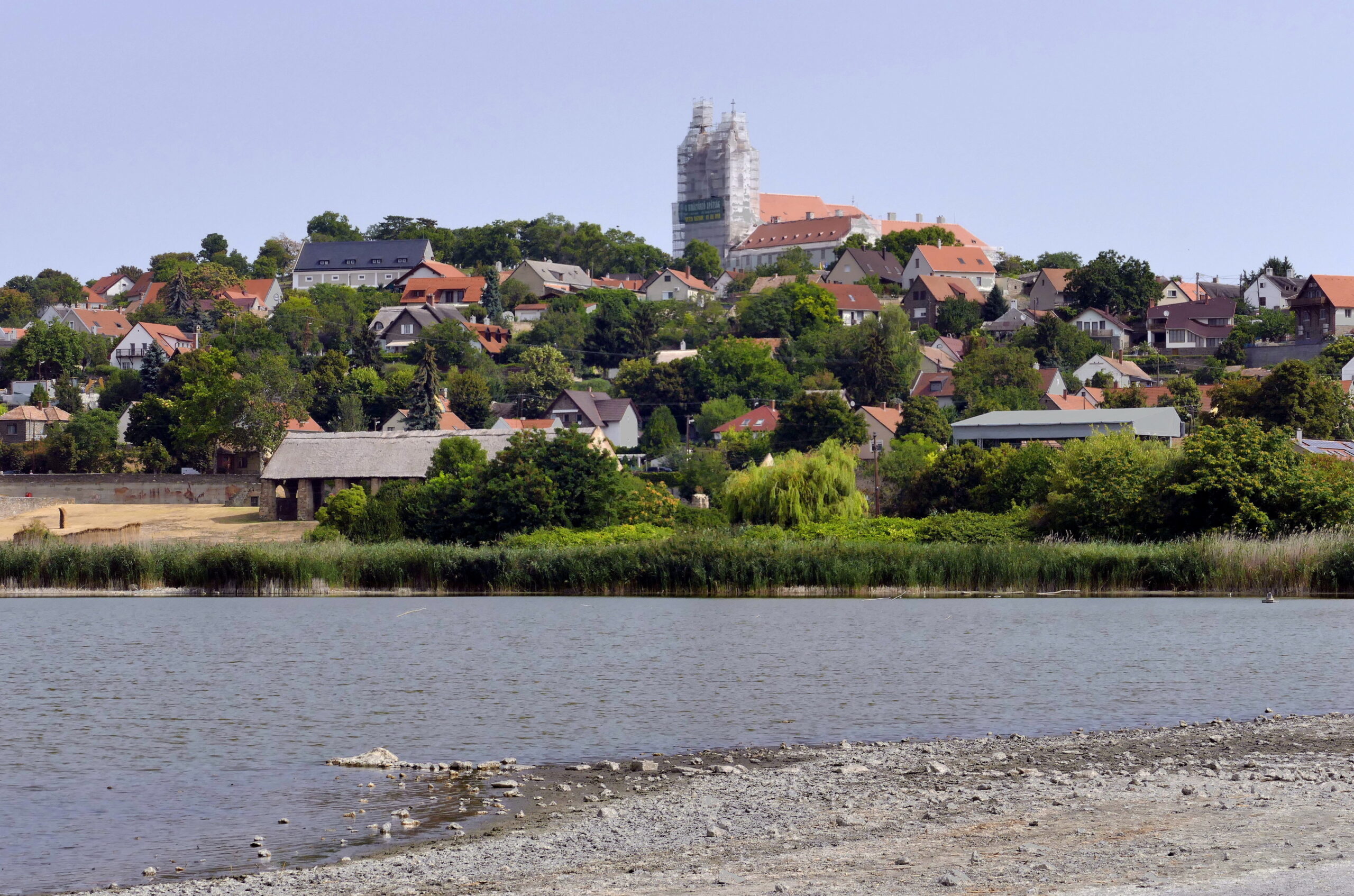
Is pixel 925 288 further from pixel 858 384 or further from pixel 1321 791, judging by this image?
pixel 1321 791

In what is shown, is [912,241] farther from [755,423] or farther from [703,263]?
[755,423]

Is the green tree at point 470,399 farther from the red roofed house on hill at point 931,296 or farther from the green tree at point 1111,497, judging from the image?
the green tree at point 1111,497

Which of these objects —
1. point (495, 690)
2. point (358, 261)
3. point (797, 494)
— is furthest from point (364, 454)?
point (358, 261)

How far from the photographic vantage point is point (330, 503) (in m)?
60.2

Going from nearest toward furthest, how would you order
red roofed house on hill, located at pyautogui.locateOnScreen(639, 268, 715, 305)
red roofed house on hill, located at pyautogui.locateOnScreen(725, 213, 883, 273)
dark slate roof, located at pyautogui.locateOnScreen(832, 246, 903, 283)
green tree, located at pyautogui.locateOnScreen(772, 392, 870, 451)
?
green tree, located at pyautogui.locateOnScreen(772, 392, 870, 451)
dark slate roof, located at pyautogui.locateOnScreen(832, 246, 903, 283)
red roofed house on hill, located at pyautogui.locateOnScreen(639, 268, 715, 305)
red roofed house on hill, located at pyautogui.locateOnScreen(725, 213, 883, 273)

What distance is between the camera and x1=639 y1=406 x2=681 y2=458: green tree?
10275cm

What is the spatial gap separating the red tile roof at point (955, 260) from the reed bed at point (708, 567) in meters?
104

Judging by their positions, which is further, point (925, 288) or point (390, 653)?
point (925, 288)

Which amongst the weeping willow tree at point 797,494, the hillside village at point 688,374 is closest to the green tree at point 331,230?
the hillside village at point 688,374

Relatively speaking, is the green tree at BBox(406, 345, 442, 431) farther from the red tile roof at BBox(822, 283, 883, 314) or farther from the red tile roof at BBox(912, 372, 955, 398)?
the red tile roof at BBox(822, 283, 883, 314)

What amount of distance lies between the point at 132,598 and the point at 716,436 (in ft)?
223

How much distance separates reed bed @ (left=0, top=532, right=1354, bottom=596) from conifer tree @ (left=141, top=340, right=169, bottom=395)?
67032 mm

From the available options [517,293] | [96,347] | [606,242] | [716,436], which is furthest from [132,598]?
[606,242]

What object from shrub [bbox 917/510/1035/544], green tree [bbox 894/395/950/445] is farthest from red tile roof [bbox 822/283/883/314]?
shrub [bbox 917/510/1035/544]
